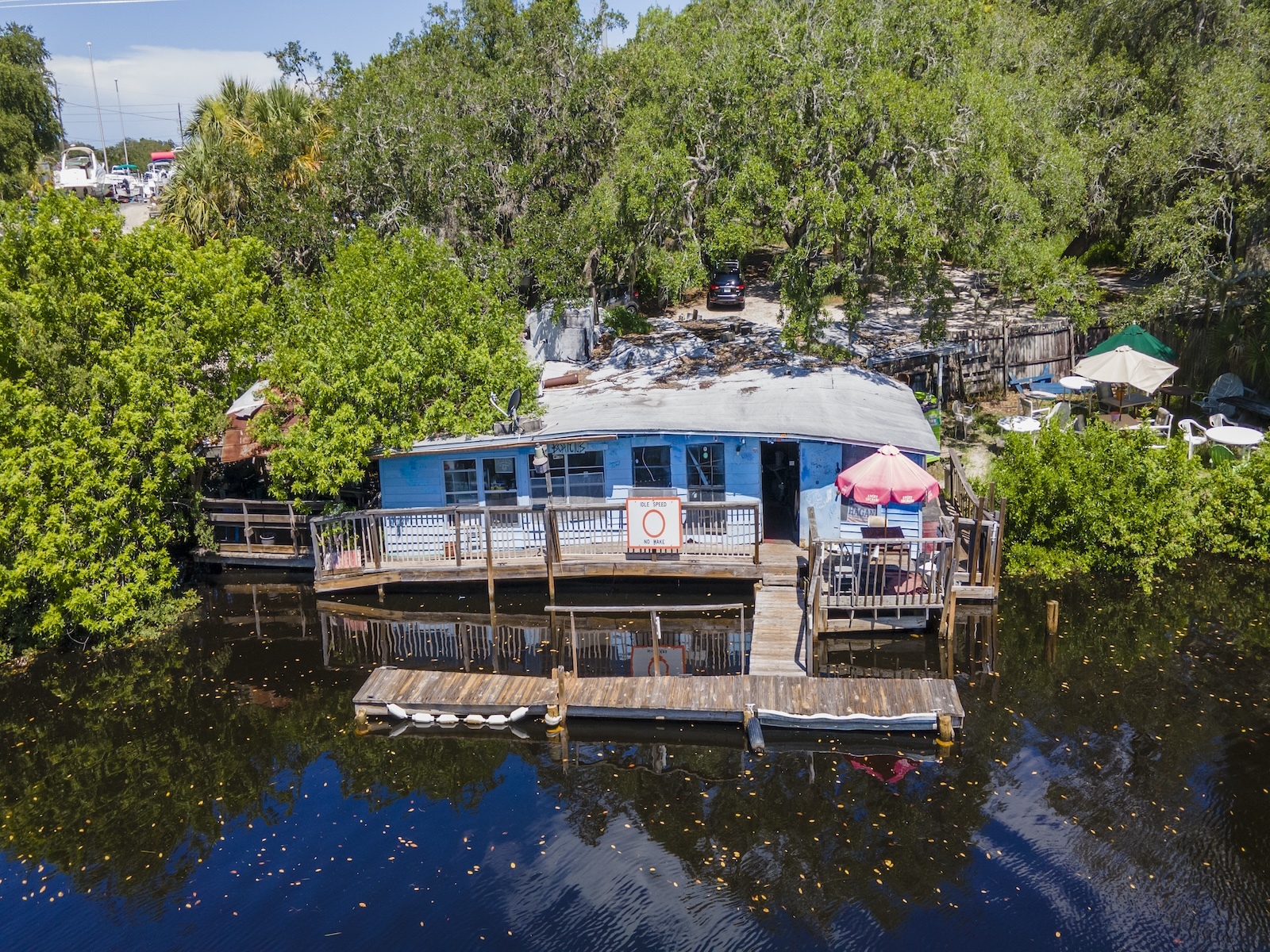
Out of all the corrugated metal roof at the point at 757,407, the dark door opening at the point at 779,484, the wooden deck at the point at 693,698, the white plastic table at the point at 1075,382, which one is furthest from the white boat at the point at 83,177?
the white plastic table at the point at 1075,382

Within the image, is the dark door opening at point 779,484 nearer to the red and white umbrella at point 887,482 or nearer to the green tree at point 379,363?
the red and white umbrella at point 887,482

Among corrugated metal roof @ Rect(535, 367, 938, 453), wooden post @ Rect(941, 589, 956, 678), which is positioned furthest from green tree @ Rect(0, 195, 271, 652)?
wooden post @ Rect(941, 589, 956, 678)

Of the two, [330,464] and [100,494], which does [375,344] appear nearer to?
[330,464]

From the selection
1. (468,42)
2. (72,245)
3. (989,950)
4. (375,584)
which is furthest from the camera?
(468,42)

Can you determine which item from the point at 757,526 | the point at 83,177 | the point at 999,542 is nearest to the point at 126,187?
the point at 83,177

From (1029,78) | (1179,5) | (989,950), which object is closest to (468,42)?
(1029,78)

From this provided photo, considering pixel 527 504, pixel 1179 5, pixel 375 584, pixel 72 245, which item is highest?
pixel 1179 5

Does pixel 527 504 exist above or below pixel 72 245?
below
